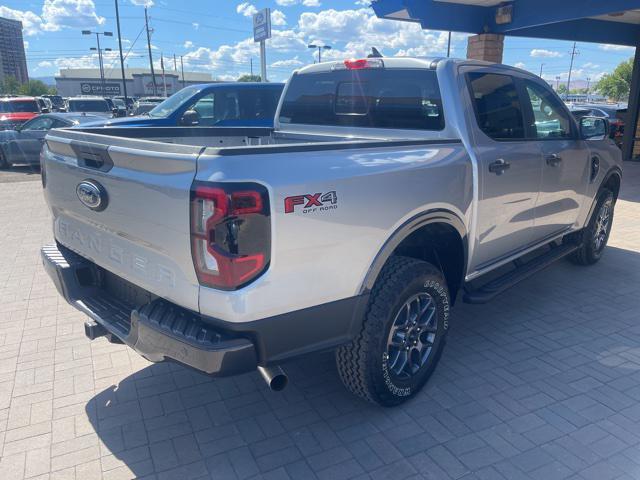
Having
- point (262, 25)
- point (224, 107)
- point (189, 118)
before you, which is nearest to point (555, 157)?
point (224, 107)

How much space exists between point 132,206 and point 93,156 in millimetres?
448

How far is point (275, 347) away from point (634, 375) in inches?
105

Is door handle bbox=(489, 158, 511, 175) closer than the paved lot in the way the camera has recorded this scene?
No

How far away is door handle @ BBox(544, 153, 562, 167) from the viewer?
4.06 metres

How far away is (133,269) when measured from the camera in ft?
8.21

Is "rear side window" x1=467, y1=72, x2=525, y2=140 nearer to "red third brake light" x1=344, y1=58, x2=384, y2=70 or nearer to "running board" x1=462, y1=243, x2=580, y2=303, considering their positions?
"red third brake light" x1=344, y1=58, x2=384, y2=70

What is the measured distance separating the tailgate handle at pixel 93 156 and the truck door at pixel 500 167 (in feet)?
7.28

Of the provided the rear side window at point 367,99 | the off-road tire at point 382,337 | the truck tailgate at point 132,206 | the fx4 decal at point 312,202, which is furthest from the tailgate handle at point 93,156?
the rear side window at point 367,99

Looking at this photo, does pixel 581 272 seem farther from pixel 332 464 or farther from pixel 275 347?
pixel 275 347

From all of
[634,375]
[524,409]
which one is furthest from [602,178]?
[524,409]

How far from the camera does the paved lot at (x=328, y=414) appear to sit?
261cm

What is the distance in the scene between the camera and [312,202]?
2.26 metres

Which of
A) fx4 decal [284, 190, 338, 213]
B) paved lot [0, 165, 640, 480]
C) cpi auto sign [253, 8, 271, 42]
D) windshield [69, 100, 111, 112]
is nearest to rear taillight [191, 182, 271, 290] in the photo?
fx4 decal [284, 190, 338, 213]

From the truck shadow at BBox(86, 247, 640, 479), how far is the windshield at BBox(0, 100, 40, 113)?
19860 millimetres
